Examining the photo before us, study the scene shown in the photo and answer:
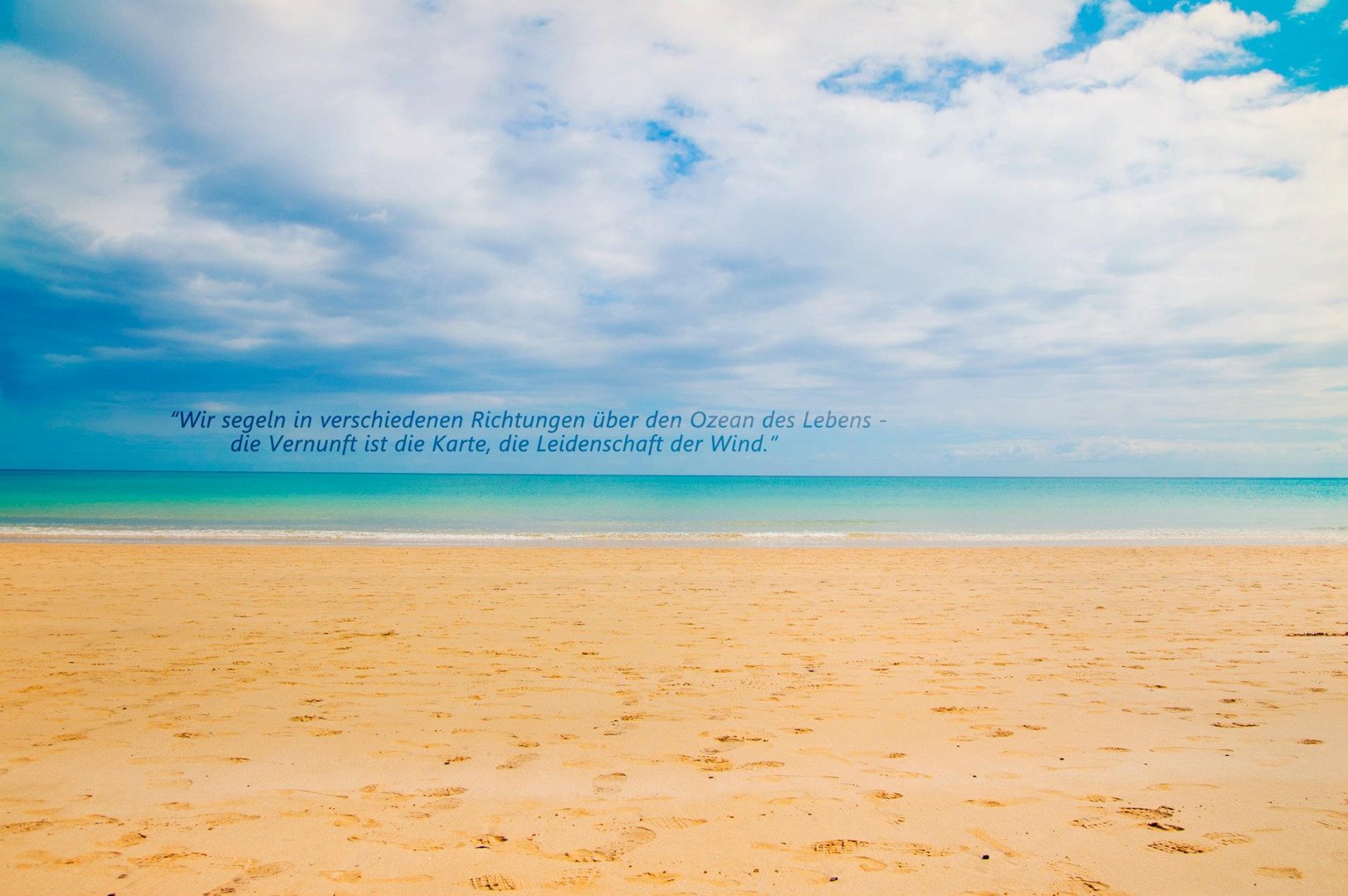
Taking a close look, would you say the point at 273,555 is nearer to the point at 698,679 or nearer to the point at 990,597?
the point at 698,679

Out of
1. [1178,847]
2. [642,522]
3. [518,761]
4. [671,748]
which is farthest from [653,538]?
[1178,847]

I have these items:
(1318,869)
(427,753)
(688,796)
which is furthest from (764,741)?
(1318,869)

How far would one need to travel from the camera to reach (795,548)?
74.9 feet

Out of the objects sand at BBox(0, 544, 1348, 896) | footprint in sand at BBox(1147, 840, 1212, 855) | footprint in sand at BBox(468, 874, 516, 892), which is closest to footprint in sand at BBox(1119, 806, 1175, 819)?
sand at BBox(0, 544, 1348, 896)

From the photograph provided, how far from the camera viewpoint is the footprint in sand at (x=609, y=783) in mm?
4590

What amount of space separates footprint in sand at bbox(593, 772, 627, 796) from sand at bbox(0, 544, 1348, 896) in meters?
0.02

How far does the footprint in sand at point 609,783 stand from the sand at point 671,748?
2cm

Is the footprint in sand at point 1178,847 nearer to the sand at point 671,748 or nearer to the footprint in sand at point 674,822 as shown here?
the sand at point 671,748

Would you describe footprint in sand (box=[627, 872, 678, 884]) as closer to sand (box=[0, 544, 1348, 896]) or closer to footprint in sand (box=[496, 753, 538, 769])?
sand (box=[0, 544, 1348, 896])

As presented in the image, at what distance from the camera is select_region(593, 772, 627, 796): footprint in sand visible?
4.59 m

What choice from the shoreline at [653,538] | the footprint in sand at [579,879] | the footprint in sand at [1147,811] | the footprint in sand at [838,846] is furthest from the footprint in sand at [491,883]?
the shoreline at [653,538]

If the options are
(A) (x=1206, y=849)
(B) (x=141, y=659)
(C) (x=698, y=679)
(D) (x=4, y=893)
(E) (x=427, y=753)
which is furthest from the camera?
(B) (x=141, y=659)

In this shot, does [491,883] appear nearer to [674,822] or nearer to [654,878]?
[654,878]

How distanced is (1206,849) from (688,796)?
2.88 meters
